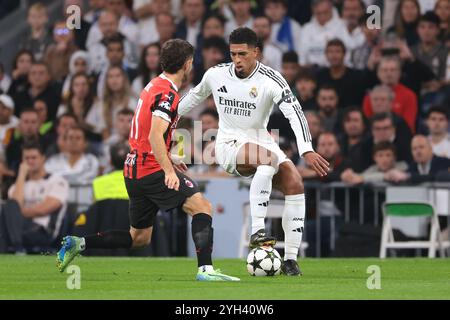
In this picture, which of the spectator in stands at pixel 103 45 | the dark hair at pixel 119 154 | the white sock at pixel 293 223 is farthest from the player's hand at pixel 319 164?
the spectator in stands at pixel 103 45

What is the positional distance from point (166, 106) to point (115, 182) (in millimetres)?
5521

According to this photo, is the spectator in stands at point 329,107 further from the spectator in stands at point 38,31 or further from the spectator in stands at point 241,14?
the spectator in stands at point 38,31

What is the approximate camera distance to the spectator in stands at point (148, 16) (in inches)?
824

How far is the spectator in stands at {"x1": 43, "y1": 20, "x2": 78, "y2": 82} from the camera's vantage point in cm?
2130

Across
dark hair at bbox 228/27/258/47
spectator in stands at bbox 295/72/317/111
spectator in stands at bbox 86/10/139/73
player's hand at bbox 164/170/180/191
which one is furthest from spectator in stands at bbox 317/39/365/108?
player's hand at bbox 164/170/180/191

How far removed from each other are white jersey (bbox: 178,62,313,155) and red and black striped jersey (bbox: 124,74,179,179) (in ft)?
3.38

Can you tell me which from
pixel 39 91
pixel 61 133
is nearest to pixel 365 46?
pixel 61 133

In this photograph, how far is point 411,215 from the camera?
54.6 ft

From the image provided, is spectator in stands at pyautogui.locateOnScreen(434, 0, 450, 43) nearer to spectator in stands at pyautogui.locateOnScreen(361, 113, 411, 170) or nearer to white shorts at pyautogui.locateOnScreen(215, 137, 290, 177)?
spectator in stands at pyautogui.locateOnScreen(361, 113, 411, 170)

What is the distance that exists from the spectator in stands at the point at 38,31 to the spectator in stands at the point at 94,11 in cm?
71

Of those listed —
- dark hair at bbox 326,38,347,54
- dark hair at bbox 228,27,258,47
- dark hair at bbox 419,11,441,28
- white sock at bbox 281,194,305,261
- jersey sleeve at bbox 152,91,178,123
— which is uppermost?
dark hair at bbox 419,11,441,28

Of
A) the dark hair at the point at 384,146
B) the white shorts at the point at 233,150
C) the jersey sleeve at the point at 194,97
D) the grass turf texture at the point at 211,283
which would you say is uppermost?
the jersey sleeve at the point at 194,97

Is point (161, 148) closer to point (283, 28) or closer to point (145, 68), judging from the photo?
point (145, 68)

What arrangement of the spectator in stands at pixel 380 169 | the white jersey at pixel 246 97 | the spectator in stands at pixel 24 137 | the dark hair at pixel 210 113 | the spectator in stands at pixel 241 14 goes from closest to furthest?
the white jersey at pixel 246 97, the spectator in stands at pixel 380 169, the dark hair at pixel 210 113, the spectator in stands at pixel 24 137, the spectator in stands at pixel 241 14
